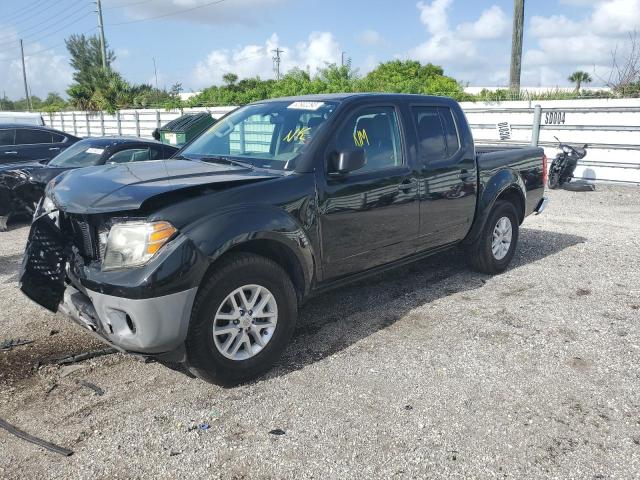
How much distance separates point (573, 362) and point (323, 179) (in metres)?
2.20

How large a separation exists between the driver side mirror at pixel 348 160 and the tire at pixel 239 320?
33.0 inches

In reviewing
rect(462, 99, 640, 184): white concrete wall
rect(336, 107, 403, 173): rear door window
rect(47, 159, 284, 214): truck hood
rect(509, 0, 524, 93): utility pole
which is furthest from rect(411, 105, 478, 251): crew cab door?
rect(509, 0, 524, 93): utility pole

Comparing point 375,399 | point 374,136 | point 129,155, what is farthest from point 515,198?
point 129,155

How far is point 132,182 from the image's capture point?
331 centimetres

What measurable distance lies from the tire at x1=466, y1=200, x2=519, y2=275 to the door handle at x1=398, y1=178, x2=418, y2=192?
140 centimetres

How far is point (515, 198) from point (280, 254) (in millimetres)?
3486

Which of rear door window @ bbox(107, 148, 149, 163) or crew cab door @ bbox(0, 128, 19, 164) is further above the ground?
crew cab door @ bbox(0, 128, 19, 164)

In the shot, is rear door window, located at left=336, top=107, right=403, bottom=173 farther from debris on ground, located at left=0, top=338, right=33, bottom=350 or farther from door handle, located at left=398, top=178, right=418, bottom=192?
debris on ground, located at left=0, top=338, right=33, bottom=350

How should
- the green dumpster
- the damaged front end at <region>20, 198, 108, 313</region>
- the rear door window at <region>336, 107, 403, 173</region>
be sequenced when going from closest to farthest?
1. the damaged front end at <region>20, 198, 108, 313</region>
2. the rear door window at <region>336, 107, 403, 173</region>
3. the green dumpster

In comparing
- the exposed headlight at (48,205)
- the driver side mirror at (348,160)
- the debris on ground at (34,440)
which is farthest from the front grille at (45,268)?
the driver side mirror at (348,160)

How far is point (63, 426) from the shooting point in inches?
118

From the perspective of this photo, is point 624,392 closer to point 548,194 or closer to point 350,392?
point 350,392

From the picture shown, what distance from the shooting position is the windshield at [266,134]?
12.9 feet

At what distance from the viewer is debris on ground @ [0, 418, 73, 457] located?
278 centimetres
